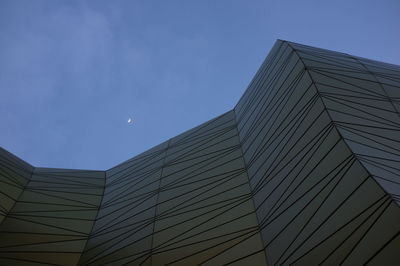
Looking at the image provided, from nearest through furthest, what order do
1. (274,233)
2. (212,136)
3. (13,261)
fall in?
1. (274,233)
2. (13,261)
3. (212,136)

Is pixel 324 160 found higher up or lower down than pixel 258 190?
lower down

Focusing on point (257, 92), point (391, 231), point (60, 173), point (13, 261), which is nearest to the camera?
point (391, 231)

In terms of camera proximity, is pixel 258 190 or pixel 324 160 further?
pixel 258 190

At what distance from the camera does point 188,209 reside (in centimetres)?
2106

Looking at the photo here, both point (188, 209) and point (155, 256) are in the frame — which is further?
point (188, 209)

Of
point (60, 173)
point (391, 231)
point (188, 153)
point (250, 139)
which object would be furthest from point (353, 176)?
point (60, 173)

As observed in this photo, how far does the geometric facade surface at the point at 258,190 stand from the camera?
11.9 meters

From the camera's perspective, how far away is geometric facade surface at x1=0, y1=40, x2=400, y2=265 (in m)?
11.9

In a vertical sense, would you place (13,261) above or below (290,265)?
above

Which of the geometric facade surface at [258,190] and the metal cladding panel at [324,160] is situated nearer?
the metal cladding panel at [324,160]

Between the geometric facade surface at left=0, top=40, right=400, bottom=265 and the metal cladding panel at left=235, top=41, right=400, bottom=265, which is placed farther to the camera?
the geometric facade surface at left=0, top=40, right=400, bottom=265

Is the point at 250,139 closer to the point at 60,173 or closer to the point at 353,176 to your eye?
the point at 353,176

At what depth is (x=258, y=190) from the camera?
18594 millimetres

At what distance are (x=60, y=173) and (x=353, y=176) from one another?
2570cm
